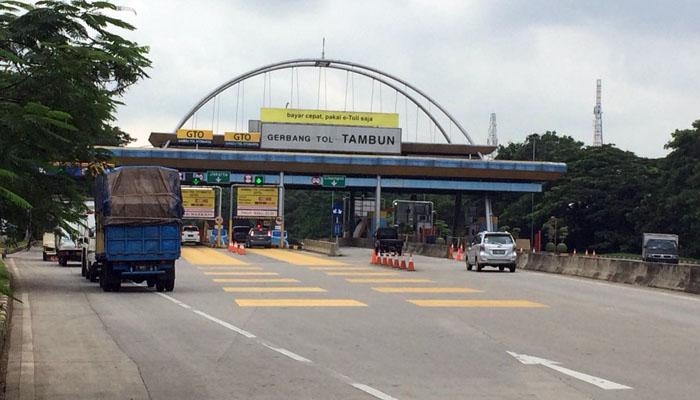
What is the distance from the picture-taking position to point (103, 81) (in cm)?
1098

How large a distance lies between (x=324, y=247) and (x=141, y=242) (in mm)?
38388

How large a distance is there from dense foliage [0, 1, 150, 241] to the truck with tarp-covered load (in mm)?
16186

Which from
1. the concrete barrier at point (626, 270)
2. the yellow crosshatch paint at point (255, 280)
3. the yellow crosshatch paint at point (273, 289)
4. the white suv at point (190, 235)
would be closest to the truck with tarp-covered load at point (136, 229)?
the yellow crosshatch paint at point (273, 289)

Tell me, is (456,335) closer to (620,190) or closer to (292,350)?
(292,350)

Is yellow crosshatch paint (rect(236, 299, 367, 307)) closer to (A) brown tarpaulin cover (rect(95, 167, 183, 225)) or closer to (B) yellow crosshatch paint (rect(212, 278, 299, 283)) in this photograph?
(A) brown tarpaulin cover (rect(95, 167, 183, 225))

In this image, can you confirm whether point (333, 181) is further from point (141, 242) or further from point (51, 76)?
point (51, 76)

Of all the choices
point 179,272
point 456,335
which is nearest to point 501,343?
point 456,335

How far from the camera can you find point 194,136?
323ft

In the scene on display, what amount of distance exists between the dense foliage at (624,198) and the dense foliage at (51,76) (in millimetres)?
74614

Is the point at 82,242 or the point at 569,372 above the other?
the point at 82,242

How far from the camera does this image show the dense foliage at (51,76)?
935 centimetres

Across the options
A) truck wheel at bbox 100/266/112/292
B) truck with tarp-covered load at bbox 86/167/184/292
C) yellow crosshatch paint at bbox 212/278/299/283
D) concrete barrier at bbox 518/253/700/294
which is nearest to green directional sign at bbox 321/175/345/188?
concrete barrier at bbox 518/253/700/294

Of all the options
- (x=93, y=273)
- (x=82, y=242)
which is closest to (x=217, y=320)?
(x=93, y=273)

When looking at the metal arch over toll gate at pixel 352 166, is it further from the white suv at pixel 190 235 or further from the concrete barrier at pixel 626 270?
the concrete barrier at pixel 626 270
